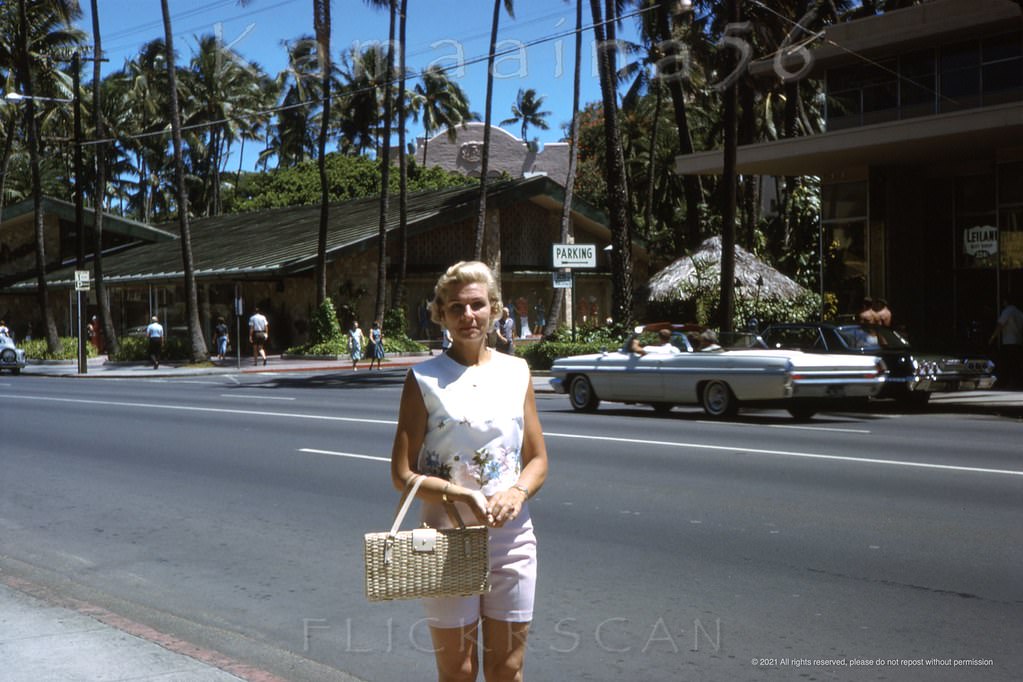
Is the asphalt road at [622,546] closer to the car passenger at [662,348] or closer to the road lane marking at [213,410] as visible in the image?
the road lane marking at [213,410]

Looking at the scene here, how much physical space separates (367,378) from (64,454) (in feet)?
60.5

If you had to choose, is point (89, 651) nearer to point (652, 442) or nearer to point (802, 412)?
point (652, 442)

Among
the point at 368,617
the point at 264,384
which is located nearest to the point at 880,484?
the point at 368,617

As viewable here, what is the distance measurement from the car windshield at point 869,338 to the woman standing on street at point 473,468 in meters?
16.4

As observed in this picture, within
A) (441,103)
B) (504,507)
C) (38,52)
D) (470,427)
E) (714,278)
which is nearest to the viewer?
(504,507)

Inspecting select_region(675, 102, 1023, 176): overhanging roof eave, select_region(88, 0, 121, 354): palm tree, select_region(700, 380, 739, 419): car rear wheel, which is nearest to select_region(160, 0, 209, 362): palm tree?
select_region(88, 0, 121, 354): palm tree

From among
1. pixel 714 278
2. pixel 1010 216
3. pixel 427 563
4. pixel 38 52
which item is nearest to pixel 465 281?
pixel 427 563

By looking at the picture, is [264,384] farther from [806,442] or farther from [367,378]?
[806,442]

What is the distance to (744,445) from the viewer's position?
14.7m

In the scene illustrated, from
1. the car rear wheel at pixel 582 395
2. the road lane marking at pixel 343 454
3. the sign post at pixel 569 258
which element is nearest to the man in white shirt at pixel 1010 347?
the sign post at pixel 569 258

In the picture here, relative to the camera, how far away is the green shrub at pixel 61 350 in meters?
46.4

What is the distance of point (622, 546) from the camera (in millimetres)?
8633

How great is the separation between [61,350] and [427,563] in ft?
151

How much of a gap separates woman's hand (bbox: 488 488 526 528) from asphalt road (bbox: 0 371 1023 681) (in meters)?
1.93
